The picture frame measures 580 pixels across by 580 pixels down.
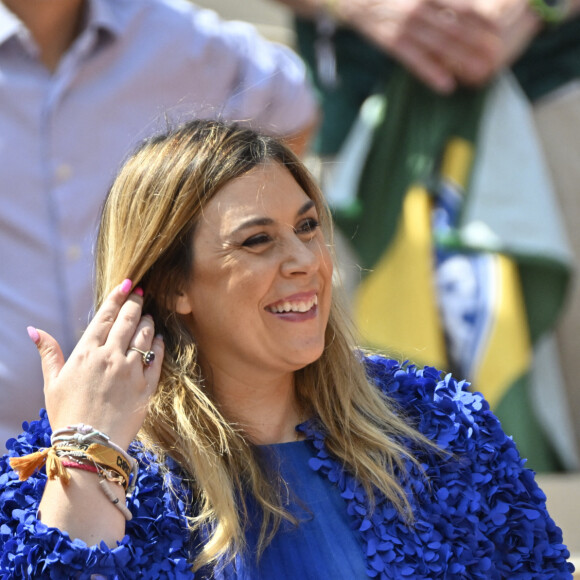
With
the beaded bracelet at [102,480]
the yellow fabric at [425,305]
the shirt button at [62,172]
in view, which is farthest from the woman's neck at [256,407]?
the yellow fabric at [425,305]

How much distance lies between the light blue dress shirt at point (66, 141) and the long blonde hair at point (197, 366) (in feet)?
0.87

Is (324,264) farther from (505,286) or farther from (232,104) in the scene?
(505,286)

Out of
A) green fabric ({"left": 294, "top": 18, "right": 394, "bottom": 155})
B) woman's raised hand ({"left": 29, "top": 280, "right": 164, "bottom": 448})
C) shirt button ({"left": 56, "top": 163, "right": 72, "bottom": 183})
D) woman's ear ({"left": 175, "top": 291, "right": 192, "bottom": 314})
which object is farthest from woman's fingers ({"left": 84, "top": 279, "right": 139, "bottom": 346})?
green fabric ({"left": 294, "top": 18, "right": 394, "bottom": 155})

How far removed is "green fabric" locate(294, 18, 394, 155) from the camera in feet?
13.8

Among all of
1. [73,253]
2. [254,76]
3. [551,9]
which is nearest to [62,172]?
[73,253]

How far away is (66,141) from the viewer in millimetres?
2801

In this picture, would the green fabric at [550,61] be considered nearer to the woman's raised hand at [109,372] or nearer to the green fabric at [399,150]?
the green fabric at [399,150]

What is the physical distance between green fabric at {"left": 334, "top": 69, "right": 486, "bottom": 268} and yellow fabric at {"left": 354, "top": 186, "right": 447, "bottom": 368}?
0.17ft

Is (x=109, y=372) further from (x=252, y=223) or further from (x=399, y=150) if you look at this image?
(x=399, y=150)

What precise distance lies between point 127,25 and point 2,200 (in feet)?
1.79

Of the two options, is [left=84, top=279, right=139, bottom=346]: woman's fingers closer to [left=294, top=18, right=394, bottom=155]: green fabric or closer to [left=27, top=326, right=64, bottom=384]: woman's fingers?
[left=27, top=326, right=64, bottom=384]: woman's fingers

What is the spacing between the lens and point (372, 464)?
228 centimetres

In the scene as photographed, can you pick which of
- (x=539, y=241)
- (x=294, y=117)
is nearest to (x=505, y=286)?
(x=539, y=241)

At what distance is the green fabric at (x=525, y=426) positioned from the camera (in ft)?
12.7
